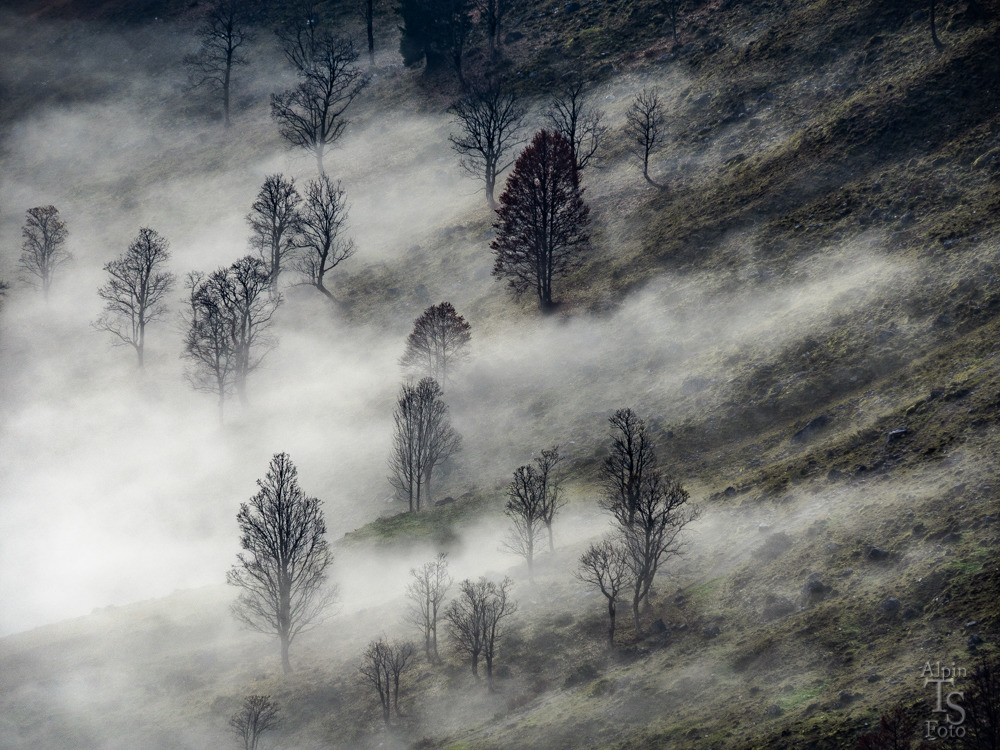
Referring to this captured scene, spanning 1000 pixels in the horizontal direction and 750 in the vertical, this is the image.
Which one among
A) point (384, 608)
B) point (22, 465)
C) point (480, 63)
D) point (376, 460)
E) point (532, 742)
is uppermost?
point (480, 63)

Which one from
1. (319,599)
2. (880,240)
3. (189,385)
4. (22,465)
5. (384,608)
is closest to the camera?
(384,608)

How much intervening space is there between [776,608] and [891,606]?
4491mm

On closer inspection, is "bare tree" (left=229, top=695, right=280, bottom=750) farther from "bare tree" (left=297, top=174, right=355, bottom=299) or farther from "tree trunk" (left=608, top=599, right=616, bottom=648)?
"bare tree" (left=297, top=174, right=355, bottom=299)

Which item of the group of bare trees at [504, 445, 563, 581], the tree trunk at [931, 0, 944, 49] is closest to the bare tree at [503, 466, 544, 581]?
the group of bare trees at [504, 445, 563, 581]

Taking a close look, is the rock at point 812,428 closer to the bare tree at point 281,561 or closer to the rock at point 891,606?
the rock at point 891,606

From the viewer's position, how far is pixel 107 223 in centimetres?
9300

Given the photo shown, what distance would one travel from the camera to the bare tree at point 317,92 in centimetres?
9356

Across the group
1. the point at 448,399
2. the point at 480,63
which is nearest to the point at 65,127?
the point at 480,63

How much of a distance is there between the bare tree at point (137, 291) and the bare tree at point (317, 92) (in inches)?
807

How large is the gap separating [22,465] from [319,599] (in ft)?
113

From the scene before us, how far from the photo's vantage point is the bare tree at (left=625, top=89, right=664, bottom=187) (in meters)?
71.6

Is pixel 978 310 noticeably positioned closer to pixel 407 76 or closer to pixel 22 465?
pixel 22 465

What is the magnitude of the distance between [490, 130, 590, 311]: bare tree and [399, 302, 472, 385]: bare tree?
8622mm

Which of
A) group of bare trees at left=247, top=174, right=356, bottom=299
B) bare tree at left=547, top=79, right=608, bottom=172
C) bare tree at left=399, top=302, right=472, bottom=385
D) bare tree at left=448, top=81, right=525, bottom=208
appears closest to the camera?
bare tree at left=399, top=302, right=472, bottom=385
